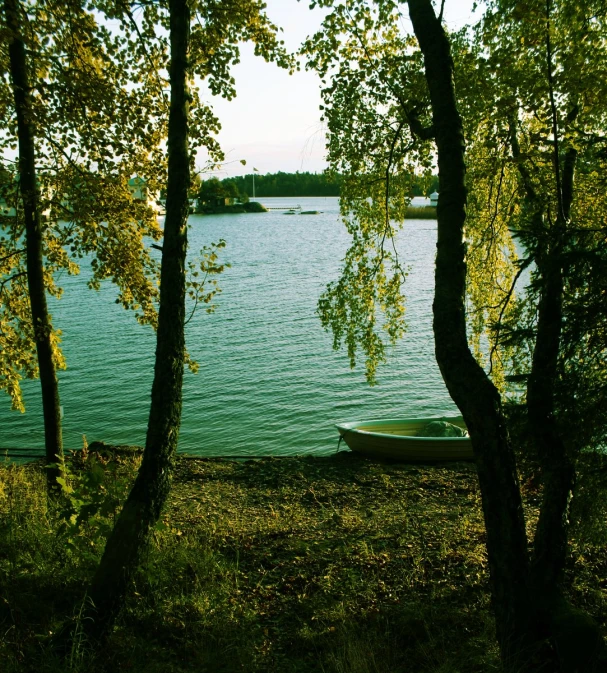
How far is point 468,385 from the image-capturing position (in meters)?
4.16

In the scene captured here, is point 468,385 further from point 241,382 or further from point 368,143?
point 241,382

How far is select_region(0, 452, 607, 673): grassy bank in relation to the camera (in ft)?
14.1

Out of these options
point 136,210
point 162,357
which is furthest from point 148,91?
point 162,357

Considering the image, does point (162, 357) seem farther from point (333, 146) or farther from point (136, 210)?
point (333, 146)

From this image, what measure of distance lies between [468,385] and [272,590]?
2.68 m

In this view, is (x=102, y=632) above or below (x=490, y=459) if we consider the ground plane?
below

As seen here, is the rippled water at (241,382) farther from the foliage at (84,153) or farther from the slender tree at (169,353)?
the slender tree at (169,353)

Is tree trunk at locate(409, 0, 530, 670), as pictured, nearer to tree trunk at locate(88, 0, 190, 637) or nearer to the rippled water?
tree trunk at locate(88, 0, 190, 637)

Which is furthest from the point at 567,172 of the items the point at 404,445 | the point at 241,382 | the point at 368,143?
the point at 241,382

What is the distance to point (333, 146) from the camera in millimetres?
8844

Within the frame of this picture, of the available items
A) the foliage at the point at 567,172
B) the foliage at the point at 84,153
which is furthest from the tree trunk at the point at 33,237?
the foliage at the point at 567,172

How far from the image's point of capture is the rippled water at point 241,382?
1625 cm

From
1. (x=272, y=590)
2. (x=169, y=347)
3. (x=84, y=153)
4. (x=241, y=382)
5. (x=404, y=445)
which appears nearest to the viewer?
(x=169, y=347)

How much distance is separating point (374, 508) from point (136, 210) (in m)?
5.44
